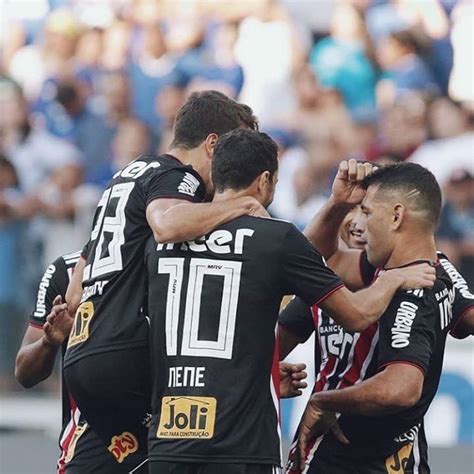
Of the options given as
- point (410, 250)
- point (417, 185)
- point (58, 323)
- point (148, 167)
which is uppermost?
point (148, 167)

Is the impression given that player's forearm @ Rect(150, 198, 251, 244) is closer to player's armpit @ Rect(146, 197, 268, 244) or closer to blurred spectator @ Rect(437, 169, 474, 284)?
player's armpit @ Rect(146, 197, 268, 244)

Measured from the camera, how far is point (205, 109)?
17.4 ft

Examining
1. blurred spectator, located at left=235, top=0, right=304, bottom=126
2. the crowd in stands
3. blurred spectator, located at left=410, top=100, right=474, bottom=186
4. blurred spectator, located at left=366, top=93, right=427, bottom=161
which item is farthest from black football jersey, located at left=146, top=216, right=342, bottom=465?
blurred spectator, located at left=235, top=0, right=304, bottom=126

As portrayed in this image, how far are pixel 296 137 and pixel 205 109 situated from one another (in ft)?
23.9

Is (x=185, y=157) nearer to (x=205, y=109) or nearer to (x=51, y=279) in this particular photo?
(x=205, y=109)

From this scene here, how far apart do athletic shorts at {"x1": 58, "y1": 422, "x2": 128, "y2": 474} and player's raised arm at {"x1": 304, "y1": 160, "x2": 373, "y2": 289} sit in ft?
4.13

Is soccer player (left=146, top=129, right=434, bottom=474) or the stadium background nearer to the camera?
soccer player (left=146, top=129, right=434, bottom=474)

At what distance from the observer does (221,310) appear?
469cm

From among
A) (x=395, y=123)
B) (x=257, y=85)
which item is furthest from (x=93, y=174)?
(x=395, y=123)

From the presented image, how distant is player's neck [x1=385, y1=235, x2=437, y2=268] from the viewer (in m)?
4.95

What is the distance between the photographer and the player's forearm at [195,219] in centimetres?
473

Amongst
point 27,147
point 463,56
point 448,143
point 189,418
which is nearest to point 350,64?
point 463,56

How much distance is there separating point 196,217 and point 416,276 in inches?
34.7

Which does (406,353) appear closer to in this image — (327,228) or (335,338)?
(335,338)
